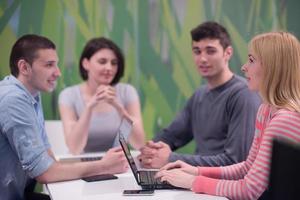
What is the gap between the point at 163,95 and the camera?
12.2ft

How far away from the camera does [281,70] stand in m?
1.61

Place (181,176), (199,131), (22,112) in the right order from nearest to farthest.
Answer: (181,176), (22,112), (199,131)

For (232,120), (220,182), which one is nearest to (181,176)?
(220,182)

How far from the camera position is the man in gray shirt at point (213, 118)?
2.14 metres

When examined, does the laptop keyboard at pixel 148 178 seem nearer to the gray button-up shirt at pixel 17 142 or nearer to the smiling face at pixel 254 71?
the gray button-up shirt at pixel 17 142

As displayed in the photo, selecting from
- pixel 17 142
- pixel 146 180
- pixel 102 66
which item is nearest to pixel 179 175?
pixel 146 180

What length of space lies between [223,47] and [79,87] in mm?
1098

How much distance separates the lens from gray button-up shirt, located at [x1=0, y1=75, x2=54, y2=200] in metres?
1.84

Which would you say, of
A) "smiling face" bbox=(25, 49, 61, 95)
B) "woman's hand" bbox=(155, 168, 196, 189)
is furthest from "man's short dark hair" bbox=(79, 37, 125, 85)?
"woman's hand" bbox=(155, 168, 196, 189)

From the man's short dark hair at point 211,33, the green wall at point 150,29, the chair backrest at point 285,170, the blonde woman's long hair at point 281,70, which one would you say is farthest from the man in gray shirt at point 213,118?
the chair backrest at point 285,170

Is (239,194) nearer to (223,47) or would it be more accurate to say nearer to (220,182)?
(220,182)

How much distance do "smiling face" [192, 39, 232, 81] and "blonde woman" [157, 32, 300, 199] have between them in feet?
2.33

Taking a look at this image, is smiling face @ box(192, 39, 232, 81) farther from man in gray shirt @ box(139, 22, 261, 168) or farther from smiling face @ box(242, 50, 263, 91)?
smiling face @ box(242, 50, 263, 91)

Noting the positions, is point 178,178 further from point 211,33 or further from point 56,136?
point 56,136
